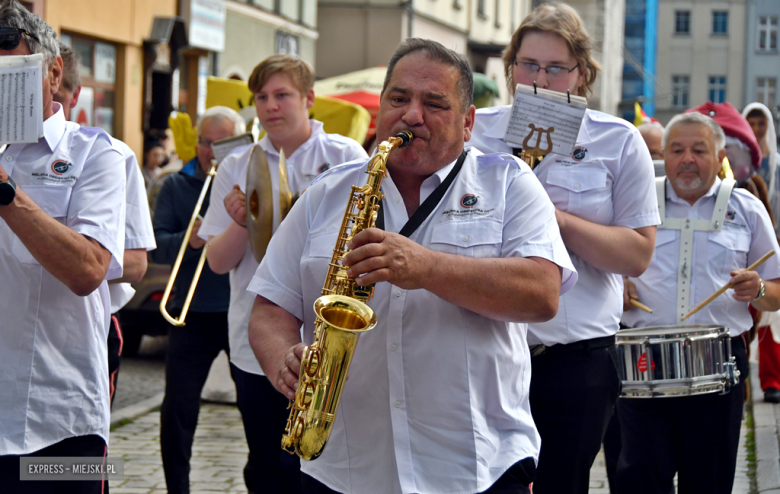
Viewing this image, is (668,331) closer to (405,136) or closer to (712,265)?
(712,265)

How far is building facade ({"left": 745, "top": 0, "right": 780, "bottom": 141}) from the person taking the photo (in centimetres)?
6344

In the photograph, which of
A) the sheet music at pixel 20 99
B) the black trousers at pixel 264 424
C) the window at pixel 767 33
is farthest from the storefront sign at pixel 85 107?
the window at pixel 767 33

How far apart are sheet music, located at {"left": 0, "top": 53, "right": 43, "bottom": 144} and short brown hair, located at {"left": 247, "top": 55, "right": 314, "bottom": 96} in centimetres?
194

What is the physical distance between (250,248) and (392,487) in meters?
2.00

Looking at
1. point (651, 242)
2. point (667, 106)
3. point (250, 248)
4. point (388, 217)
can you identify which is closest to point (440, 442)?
point (388, 217)

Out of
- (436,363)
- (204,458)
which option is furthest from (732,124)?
(436,363)

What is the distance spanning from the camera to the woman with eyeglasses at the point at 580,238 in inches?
136

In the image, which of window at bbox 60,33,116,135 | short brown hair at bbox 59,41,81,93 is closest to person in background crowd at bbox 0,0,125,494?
short brown hair at bbox 59,41,81,93

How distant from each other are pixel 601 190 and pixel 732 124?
336cm

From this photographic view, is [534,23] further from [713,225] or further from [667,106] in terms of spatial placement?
[667,106]

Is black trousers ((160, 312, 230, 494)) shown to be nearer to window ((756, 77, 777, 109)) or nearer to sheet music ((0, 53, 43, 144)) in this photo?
sheet music ((0, 53, 43, 144))

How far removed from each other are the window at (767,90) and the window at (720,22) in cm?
423

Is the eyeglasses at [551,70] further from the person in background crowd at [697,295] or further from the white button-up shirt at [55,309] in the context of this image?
the white button-up shirt at [55,309]

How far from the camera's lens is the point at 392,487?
8.45 ft
